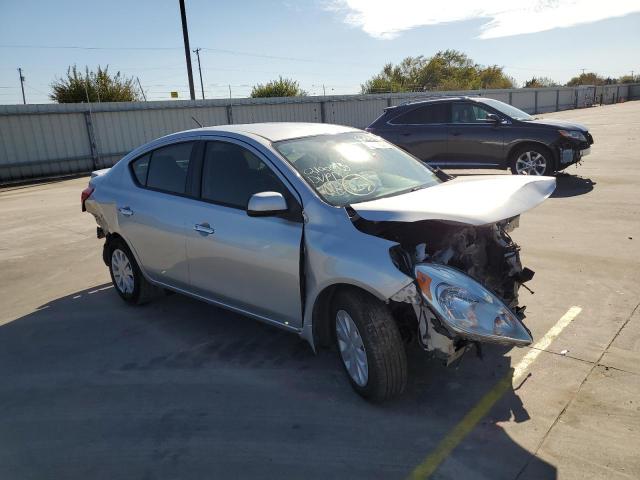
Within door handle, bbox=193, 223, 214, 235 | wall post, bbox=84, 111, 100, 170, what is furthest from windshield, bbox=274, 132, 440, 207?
wall post, bbox=84, 111, 100, 170

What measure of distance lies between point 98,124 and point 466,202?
18.3m

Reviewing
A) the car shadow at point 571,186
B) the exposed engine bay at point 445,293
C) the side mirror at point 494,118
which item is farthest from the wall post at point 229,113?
the exposed engine bay at point 445,293

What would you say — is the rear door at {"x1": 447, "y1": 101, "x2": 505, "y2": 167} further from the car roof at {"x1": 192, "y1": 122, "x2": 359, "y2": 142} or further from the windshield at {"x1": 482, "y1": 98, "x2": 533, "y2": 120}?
the car roof at {"x1": 192, "y1": 122, "x2": 359, "y2": 142}

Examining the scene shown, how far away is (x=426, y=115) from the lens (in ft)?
36.4

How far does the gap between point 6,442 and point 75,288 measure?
9.94 feet

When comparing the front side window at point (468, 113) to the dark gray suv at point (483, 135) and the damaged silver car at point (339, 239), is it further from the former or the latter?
the damaged silver car at point (339, 239)

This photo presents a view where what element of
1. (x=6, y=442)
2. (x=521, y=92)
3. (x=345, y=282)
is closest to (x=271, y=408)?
(x=345, y=282)

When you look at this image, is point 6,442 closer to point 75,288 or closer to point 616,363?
point 75,288

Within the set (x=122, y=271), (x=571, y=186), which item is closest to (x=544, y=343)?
(x=122, y=271)

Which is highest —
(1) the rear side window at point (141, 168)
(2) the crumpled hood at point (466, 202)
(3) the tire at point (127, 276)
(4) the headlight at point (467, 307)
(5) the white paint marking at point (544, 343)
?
(1) the rear side window at point (141, 168)

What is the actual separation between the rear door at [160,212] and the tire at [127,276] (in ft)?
0.71

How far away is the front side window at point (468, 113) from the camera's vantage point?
10.5m

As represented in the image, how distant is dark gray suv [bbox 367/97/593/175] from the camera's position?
988 centimetres

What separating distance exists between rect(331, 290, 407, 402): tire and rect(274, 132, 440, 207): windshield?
71 centimetres
